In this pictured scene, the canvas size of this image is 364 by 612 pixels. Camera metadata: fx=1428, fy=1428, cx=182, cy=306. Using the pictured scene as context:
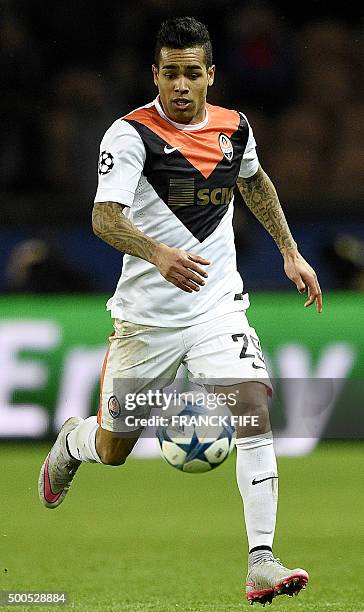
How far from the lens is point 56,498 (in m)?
6.63

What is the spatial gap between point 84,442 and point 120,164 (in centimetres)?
134

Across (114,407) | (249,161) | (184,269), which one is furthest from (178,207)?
(114,407)

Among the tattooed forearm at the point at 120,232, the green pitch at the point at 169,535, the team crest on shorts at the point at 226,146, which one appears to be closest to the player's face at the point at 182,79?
the team crest on shorts at the point at 226,146

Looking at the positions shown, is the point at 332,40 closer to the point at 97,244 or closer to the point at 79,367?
the point at 97,244

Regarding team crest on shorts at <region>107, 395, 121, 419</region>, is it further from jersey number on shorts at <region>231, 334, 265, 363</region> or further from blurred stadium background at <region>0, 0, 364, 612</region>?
blurred stadium background at <region>0, 0, 364, 612</region>

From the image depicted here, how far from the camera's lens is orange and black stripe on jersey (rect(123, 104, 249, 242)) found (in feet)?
18.8

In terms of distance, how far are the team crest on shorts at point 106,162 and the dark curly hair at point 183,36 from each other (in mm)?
476

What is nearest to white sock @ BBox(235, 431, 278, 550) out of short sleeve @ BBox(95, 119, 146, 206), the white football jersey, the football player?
the football player

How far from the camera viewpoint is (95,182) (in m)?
12.0

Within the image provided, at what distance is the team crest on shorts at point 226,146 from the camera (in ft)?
19.4

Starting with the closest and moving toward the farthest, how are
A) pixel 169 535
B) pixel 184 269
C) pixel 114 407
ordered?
pixel 184 269 → pixel 114 407 → pixel 169 535

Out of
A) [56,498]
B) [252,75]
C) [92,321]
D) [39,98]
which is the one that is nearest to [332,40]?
[252,75]

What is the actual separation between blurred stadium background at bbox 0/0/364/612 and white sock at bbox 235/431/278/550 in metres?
3.94

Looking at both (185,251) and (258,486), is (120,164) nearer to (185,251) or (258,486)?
(185,251)
